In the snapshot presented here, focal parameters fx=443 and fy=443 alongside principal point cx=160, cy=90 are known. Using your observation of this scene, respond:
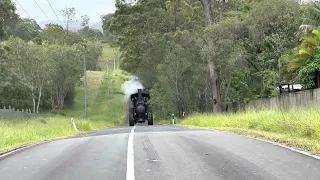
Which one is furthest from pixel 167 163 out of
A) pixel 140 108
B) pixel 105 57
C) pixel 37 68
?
pixel 105 57

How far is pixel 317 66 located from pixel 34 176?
19846mm

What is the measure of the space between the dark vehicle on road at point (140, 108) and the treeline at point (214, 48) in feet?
12.2

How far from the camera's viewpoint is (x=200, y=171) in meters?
8.74

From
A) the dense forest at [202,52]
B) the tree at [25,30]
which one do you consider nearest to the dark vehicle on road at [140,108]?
the dense forest at [202,52]

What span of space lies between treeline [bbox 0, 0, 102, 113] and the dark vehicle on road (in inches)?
569

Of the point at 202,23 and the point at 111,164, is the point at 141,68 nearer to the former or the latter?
the point at 202,23

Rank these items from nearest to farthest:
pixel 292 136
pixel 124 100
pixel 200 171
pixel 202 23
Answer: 1. pixel 200 171
2. pixel 292 136
3. pixel 202 23
4. pixel 124 100

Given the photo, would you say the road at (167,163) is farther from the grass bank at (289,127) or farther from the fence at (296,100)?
the fence at (296,100)

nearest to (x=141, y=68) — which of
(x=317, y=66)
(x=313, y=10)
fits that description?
(x=313, y=10)

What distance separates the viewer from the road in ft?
27.5

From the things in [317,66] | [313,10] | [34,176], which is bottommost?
[34,176]

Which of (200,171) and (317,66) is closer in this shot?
(200,171)

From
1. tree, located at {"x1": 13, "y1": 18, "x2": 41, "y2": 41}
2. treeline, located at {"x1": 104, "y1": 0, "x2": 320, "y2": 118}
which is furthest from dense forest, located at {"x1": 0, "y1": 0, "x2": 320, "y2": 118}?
tree, located at {"x1": 13, "y1": 18, "x2": 41, "y2": 41}

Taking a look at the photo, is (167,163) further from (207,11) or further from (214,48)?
(207,11)
